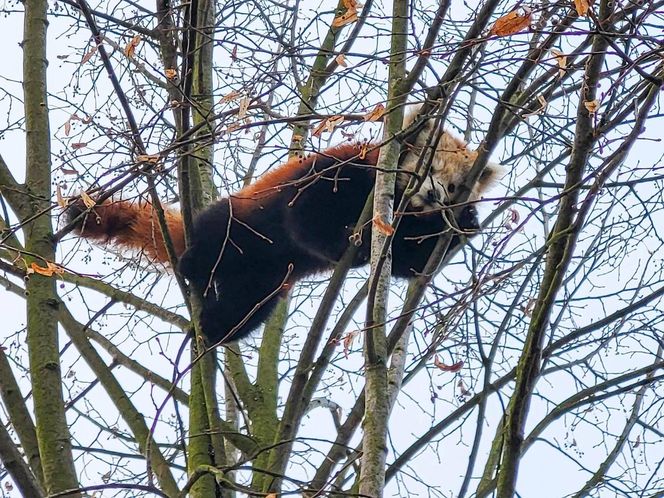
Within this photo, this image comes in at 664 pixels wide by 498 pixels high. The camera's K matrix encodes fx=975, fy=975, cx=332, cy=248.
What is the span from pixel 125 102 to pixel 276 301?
2.19 metres

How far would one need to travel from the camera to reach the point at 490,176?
646 cm

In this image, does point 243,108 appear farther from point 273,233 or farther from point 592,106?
point 273,233

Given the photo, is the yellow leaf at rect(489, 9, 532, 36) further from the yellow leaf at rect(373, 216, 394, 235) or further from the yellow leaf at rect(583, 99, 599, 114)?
the yellow leaf at rect(373, 216, 394, 235)

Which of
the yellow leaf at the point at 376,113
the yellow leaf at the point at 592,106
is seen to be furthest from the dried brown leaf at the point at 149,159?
the yellow leaf at the point at 592,106

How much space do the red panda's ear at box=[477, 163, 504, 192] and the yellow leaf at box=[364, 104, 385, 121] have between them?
339 centimetres

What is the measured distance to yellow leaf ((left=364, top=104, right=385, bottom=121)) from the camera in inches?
118

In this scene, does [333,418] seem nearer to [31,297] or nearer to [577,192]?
[31,297]

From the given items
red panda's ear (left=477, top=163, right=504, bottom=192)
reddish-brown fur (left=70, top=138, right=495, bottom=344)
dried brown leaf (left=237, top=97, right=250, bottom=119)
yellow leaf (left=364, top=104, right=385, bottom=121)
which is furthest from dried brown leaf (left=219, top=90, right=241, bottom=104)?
red panda's ear (left=477, top=163, right=504, bottom=192)

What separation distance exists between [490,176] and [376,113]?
356cm

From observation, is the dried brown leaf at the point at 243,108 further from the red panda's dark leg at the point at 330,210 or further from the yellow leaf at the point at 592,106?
the red panda's dark leg at the point at 330,210

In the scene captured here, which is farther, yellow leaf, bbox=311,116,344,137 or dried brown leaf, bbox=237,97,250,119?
yellow leaf, bbox=311,116,344,137

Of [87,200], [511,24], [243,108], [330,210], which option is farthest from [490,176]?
[511,24]

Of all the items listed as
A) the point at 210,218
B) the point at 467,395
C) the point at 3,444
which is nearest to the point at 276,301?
the point at 210,218

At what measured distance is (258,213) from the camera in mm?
5879
